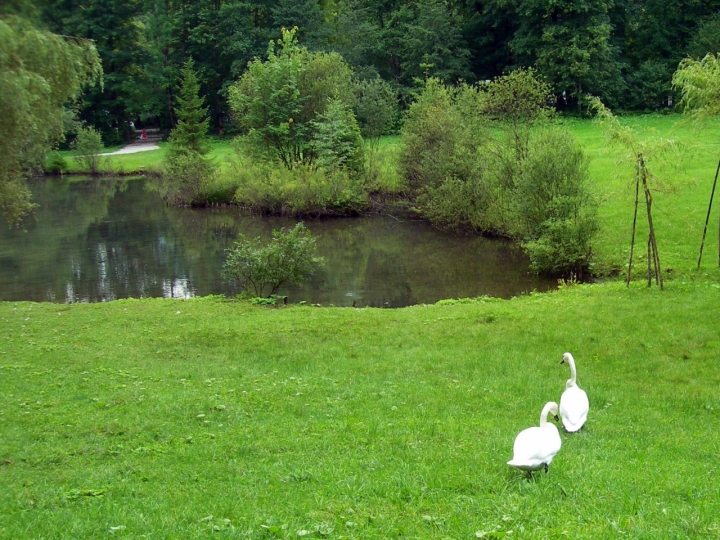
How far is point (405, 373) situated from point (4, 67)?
361 inches

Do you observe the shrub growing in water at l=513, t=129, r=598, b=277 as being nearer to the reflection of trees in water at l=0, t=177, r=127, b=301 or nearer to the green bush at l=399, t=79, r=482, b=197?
the green bush at l=399, t=79, r=482, b=197

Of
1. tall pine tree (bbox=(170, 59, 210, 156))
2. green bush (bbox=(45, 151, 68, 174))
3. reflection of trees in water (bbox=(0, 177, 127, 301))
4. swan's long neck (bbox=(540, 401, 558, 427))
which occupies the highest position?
tall pine tree (bbox=(170, 59, 210, 156))

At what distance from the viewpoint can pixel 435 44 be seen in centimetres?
7175

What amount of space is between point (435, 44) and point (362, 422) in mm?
66880

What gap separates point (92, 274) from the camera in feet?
105

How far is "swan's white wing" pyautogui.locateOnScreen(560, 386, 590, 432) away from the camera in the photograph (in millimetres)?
9906

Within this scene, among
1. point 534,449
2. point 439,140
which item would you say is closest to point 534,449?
point 534,449

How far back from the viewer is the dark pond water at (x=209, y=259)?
91.9 feet

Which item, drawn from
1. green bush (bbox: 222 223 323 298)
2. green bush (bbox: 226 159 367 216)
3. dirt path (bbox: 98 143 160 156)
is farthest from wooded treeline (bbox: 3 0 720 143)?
green bush (bbox: 222 223 323 298)

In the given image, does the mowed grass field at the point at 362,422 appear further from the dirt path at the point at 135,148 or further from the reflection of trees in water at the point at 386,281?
the dirt path at the point at 135,148

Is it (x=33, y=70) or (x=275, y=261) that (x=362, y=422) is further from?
(x=275, y=261)

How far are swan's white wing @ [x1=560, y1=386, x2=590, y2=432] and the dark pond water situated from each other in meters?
15.7

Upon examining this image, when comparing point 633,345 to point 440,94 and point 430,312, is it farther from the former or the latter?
point 440,94

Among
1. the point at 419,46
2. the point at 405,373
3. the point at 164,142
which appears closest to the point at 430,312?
the point at 405,373
